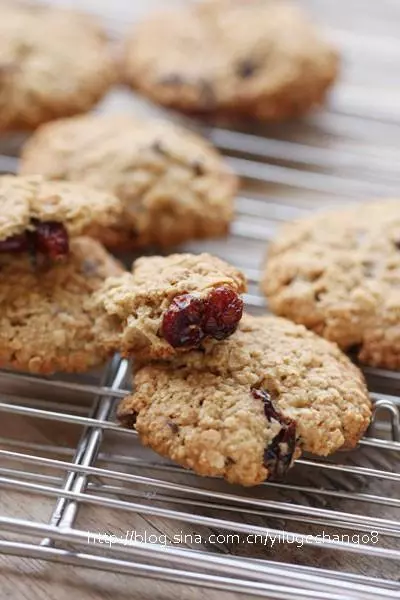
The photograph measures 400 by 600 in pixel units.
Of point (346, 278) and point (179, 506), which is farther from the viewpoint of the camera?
point (346, 278)

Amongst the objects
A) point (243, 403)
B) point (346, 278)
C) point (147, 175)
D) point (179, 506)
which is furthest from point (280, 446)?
point (147, 175)

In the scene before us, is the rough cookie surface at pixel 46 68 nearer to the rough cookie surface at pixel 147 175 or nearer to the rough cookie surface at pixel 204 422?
the rough cookie surface at pixel 147 175

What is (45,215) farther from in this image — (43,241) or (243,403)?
(243,403)

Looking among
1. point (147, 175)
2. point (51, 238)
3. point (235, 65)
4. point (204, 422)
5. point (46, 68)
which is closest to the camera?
point (204, 422)

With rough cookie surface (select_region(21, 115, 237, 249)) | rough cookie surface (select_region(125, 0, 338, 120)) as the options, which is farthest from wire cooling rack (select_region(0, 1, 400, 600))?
rough cookie surface (select_region(125, 0, 338, 120))

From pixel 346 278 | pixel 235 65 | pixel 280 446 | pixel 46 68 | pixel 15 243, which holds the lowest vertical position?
pixel 280 446

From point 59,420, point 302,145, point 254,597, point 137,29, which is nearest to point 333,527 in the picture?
point 254,597

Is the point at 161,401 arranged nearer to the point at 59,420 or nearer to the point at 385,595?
the point at 59,420
